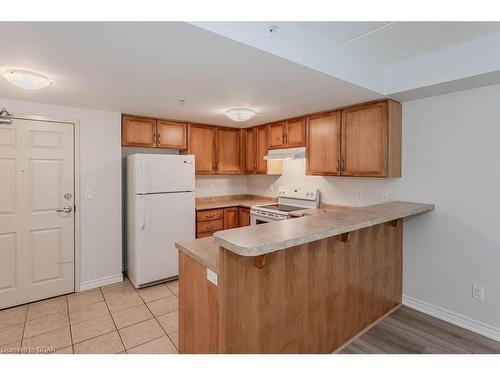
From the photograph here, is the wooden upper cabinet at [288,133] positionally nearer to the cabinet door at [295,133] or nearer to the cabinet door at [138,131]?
the cabinet door at [295,133]

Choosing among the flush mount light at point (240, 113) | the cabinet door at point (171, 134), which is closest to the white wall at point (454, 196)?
the flush mount light at point (240, 113)

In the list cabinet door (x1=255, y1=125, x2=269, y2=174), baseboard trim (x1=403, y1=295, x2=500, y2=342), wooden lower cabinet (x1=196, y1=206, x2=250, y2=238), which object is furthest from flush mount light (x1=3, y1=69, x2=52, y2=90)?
baseboard trim (x1=403, y1=295, x2=500, y2=342)

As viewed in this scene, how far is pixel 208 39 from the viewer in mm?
1573

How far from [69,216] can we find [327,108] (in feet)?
10.7

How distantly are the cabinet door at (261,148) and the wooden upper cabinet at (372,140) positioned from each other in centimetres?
141

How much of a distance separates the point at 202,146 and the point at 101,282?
2266mm

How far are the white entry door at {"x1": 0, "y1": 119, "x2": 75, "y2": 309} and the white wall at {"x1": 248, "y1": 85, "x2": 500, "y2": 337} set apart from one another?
Answer: 3709 mm

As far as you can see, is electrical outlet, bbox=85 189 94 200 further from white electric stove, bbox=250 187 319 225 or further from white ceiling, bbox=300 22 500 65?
white ceiling, bbox=300 22 500 65

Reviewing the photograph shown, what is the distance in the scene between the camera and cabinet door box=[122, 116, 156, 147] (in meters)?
3.56

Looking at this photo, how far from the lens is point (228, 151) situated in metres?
4.58

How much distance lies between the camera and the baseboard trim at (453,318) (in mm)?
2406

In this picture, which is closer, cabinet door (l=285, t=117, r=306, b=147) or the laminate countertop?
the laminate countertop

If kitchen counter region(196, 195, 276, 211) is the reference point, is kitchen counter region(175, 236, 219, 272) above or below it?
below

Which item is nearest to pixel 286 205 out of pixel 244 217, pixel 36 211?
pixel 244 217
